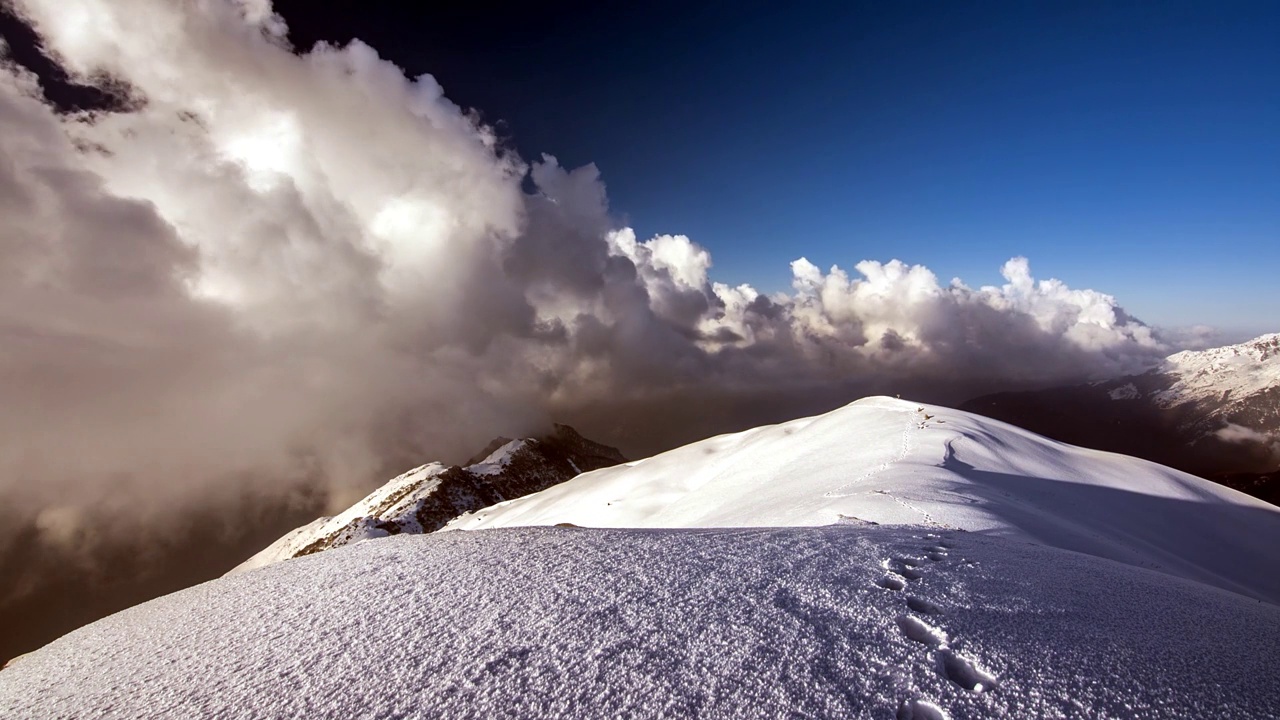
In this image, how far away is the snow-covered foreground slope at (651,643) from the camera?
404 cm

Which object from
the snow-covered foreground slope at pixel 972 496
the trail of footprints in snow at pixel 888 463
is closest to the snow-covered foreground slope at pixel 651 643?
the snow-covered foreground slope at pixel 972 496

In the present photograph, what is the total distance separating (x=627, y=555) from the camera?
687 cm

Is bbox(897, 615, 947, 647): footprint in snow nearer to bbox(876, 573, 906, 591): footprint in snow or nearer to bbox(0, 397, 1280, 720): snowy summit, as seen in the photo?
bbox(0, 397, 1280, 720): snowy summit

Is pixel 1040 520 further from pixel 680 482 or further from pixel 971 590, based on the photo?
pixel 680 482

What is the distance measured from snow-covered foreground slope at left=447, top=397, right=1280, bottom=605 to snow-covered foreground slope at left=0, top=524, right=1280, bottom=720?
289 inches

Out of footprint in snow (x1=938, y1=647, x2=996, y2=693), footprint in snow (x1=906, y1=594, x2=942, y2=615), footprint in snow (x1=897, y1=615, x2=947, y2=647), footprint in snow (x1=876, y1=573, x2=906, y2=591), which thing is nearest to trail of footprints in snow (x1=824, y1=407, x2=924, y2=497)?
footprint in snow (x1=876, y1=573, x2=906, y2=591)

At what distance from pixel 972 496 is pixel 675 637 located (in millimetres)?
15813

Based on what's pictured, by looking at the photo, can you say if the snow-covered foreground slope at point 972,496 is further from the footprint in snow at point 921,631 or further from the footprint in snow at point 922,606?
the footprint in snow at point 921,631

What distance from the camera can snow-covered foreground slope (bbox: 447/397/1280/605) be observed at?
588 inches

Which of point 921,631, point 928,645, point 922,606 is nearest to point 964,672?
point 928,645

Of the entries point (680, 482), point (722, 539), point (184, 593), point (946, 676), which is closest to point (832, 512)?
point (722, 539)

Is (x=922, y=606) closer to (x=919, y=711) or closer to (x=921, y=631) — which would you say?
(x=921, y=631)

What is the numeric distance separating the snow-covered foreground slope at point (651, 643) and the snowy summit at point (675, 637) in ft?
0.07

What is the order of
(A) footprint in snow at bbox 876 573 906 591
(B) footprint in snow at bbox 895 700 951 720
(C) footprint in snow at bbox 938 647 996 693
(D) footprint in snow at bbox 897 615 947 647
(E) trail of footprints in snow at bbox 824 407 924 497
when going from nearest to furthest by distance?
1. (B) footprint in snow at bbox 895 700 951 720
2. (C) footprint in snow at bbox 938 647 996 693
3. (D) footprint in snow at bbox 897 615 947 647
4. (A) footprint in snow at bbox 876 573 906 591
5. (E) trail of footprints in snow at bbox 824 407 924 497
